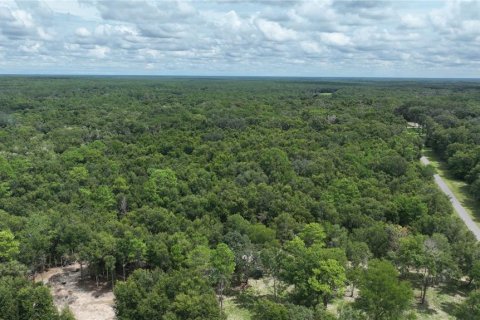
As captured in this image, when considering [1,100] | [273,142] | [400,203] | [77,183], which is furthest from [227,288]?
[1,100]

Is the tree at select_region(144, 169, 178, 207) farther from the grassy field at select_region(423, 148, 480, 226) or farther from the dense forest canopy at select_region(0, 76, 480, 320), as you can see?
the grassy field at select_region(423, 148, 480, 226)

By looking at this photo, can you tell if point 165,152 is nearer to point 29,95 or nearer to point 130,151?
point 130,151

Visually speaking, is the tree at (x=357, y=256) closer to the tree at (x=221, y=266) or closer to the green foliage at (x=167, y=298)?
the tree at (x=221, y=266)

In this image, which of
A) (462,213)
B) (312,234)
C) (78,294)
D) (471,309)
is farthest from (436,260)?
(78,294)

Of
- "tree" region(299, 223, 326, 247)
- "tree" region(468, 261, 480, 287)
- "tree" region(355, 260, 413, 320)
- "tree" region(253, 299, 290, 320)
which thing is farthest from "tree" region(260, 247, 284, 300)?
"tree" region(468, 261, 480, 287)

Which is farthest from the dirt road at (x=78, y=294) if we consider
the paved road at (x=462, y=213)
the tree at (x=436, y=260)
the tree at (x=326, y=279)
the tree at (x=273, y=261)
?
the paved road at (x=462, y=213)

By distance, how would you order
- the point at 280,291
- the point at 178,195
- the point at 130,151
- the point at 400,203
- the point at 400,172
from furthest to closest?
1. the point at 130,151
2. the point at 400,172
3. the point at 178,195
4. the point at 400,203
5. the point at 280,291
